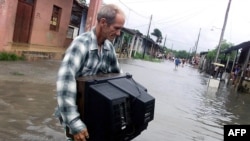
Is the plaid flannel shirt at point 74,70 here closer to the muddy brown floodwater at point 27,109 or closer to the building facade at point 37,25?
the muddy brown floodwater at point 27,109

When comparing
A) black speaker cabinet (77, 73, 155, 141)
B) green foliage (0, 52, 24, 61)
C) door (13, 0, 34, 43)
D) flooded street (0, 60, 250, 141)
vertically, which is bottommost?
flooded street (0, 60, 250, 141)

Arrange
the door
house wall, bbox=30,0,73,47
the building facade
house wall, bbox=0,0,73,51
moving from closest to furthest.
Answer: house wall, bbox=0,0,73,51, the building facade, the door, house wall, bbox=30,0,73,47

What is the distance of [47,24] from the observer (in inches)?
746

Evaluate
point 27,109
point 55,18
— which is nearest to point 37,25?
point 55,18

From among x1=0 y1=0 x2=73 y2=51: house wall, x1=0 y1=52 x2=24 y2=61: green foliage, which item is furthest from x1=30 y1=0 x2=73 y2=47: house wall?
x1=0 y1=52 x2=24 y2=61: green foliage

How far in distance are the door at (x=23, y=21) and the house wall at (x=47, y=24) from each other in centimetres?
25

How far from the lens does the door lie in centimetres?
1667

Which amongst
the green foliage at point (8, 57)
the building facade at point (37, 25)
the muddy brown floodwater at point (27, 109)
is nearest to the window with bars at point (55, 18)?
the building facade at point (37, 25)

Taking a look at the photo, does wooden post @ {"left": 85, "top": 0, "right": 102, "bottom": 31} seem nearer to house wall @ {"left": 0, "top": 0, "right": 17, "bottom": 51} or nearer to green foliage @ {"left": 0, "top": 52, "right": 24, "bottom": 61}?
green foliage @ {"left": 0, "top": 52, "right": 24, "bottom": 61}

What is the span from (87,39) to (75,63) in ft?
0.70

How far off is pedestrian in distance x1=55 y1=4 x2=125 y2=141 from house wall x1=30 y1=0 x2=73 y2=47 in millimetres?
15417

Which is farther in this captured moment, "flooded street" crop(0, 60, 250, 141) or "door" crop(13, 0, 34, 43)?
"door" crop(13, 0, 34, 43)

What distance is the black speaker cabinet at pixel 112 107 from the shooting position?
2336 mm

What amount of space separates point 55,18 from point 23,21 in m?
3.50
